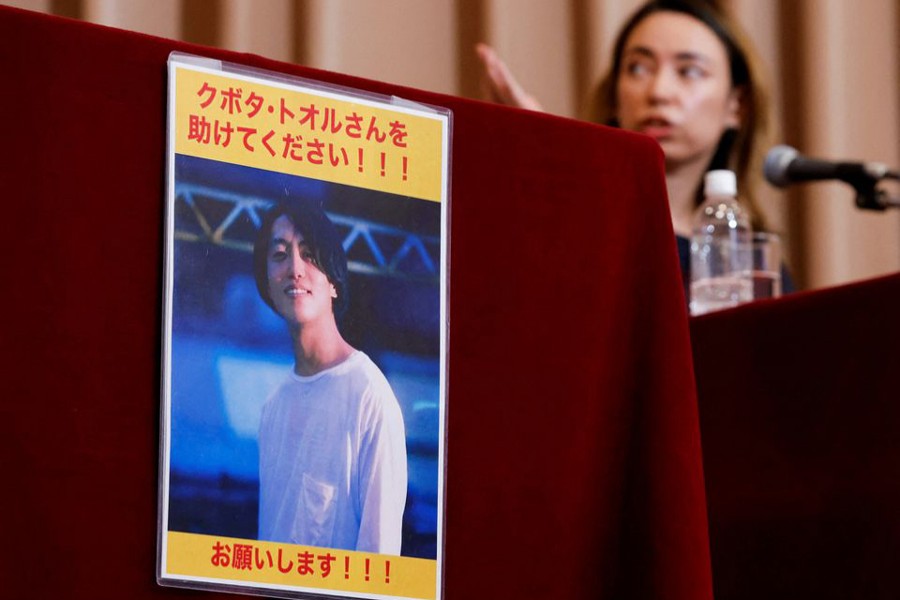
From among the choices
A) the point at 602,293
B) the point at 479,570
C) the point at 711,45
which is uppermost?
the point at 711,45

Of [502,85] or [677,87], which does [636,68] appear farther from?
[502,85]

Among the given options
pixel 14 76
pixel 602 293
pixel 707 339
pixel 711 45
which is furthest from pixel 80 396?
pixel 711 45

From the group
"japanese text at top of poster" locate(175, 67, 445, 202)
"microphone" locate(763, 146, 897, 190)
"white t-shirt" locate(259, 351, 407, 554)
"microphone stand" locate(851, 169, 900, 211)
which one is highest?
"microphone" locate(763, 146, 897, 190)

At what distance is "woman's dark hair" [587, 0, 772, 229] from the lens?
6.55ft

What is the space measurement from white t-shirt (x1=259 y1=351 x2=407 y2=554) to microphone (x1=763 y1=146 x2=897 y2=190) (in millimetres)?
749

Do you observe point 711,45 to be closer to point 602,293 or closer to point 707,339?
point 707,339

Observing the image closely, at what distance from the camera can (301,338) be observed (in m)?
0.65

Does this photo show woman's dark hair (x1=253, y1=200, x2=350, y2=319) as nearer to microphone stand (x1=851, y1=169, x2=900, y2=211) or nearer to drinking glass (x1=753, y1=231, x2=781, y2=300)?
microphone stand (x1=851, y1=169, x2=900, y2=211)

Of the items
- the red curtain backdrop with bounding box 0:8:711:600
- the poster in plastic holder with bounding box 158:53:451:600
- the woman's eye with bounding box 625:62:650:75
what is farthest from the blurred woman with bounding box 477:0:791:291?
the poster in plastic holder with bounding box 158:53:451:600

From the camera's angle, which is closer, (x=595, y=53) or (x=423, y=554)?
(x=423, y=554)

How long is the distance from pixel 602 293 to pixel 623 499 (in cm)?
12

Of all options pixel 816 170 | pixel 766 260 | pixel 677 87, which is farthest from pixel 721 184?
pixel 677 87

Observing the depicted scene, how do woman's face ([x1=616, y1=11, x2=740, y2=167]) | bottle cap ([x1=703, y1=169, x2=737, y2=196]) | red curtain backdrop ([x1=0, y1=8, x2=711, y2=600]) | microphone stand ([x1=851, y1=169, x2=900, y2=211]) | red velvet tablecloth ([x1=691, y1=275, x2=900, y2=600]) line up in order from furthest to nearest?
woman's face ([x1=616, y1=11, x2=740, y2=167]) < bottle cap ([x1=703, y1=169, x2=737, y2=196]) < microphone stand ([x1=851, y1=169, x2=900, y2=211]) < red velvet tablecloth ([x1=691, y1=275, x2=900, y2=600]) < red curtain backdrop ([x1=0, y1=8, x2=711, y2=600])

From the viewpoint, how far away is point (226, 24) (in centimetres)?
215
